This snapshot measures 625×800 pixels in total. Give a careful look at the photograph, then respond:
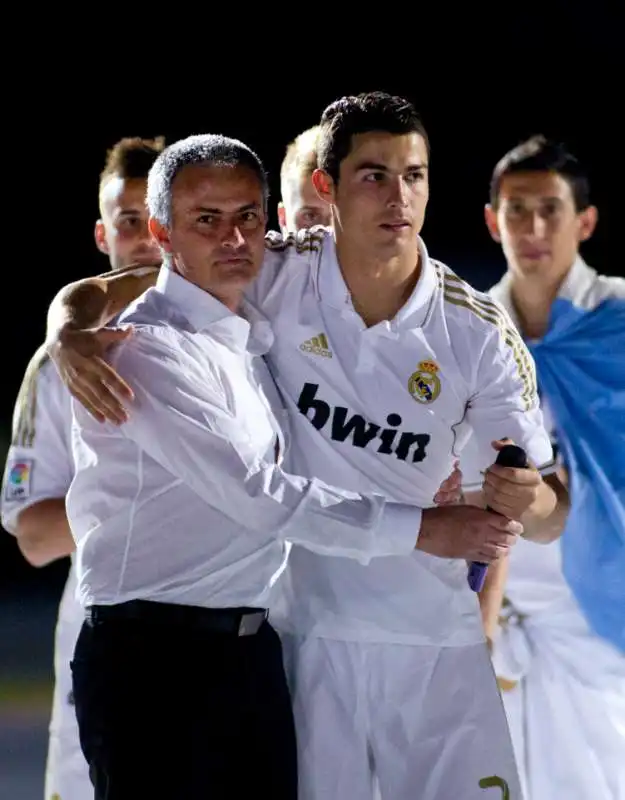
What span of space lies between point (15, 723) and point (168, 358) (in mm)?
2641

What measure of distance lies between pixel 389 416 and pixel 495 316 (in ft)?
0.90

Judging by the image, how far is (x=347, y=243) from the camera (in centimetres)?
259

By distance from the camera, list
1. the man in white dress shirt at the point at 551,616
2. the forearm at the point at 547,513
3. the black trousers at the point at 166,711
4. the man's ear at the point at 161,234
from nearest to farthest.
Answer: the black trousers at the point at 166,711, the man's ear at the point at 161,234, the forearm at the point at 547,513, the man in white dress shirt at the point at 551,616

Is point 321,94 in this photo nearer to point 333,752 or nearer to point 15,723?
point 15,723

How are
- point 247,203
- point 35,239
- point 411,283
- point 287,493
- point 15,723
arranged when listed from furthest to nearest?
point 35,239 < point 15,723 < point 411,283 < point 247,203 < point 287,493

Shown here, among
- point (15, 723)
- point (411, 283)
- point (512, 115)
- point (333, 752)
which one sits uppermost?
point (512, 115)

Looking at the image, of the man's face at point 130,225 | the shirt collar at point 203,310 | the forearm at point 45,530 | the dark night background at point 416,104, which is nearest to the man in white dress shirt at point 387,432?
the shirt collar at point 203,310

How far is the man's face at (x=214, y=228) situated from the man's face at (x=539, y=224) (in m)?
1.35

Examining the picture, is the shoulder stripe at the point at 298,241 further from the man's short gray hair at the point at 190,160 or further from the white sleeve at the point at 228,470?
the white sleeve at the point at 228,470

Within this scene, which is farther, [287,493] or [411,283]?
[411,283]

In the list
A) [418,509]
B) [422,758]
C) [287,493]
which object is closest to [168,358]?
[287,493]

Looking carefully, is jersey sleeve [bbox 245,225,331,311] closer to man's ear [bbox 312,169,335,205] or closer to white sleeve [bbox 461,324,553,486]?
man's ear [bbox 312,169,335,205]

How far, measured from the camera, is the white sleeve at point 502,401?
2527mm

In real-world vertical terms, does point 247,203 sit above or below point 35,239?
above
